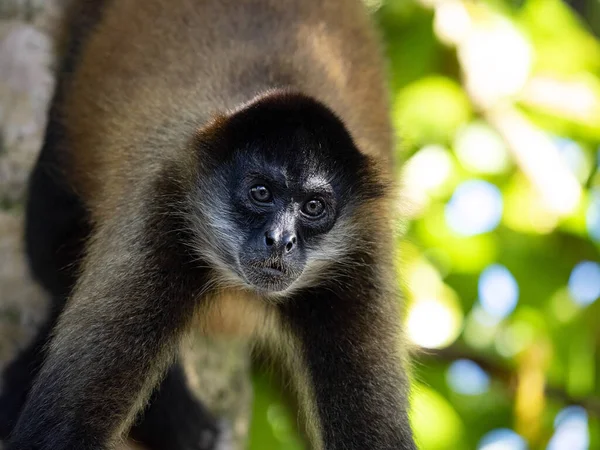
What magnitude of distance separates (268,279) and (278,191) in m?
0.45

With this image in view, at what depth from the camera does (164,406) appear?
6.41 meters

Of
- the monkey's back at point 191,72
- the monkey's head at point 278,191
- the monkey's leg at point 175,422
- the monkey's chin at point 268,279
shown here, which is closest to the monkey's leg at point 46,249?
the monkey's back at point 191,72

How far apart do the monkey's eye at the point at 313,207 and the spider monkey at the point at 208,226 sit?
12 millimetres

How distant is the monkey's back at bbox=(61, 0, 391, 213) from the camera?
5629 millimetres

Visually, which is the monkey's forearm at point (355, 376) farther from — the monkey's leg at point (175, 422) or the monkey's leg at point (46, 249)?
the monkey's leg at point (46, 249)

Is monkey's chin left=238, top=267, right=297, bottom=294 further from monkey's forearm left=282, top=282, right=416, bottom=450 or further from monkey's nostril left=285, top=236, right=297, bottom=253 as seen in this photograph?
monkey's forearm left=282, top=282, right=416, bottom=450

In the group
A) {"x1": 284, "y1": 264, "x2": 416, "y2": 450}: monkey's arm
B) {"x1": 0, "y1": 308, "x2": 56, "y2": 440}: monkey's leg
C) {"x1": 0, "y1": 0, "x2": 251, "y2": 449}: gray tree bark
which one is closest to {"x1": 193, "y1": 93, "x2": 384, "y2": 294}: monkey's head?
{"x1": 284, "y1": 264, "x2": 416, "y2": 450}: monkey's arm

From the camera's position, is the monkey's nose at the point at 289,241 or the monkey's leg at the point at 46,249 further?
the monkey's leg at the point at 46,249

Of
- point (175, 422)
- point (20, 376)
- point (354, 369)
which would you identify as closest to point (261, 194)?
point (354, 369)

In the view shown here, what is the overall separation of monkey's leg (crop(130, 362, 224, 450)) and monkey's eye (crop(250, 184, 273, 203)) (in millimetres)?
1626

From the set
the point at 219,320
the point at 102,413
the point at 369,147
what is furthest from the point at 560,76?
the point at 102,413

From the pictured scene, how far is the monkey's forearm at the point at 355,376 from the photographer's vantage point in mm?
5164

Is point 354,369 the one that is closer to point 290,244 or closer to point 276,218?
point 290,244

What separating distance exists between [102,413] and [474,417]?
289 centimetres
